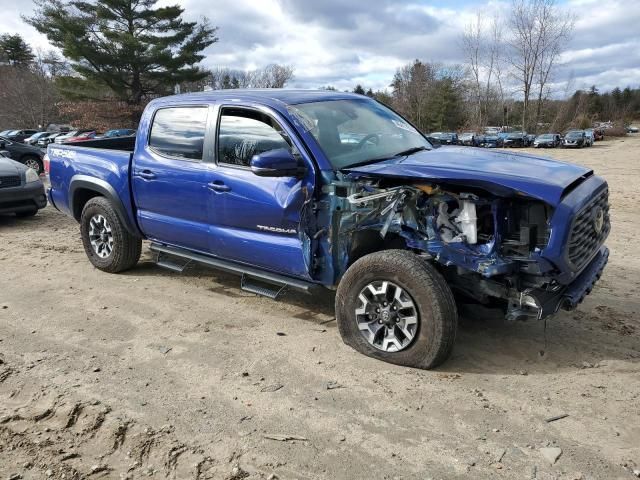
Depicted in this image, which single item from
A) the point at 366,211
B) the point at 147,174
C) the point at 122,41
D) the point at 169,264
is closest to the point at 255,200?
the point at 366,211

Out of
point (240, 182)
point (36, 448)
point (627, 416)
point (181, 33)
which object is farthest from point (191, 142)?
point (181, 33)

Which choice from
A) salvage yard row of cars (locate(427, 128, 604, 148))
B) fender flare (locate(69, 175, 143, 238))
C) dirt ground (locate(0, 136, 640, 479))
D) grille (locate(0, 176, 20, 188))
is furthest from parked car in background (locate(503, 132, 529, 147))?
A: fender flare (locate(69, 175, 143, 238))

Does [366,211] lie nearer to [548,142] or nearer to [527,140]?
[548,142]

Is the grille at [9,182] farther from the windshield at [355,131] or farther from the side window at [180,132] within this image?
the windshield at [355,131]

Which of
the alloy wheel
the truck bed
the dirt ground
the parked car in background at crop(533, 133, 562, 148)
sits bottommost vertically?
Answer: the dirt ground

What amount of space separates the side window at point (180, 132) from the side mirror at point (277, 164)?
3.68 ft

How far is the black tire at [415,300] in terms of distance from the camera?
11.5 ft

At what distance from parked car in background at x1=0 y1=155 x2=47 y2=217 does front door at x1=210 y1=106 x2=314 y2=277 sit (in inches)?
227

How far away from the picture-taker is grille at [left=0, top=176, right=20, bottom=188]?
869 cm

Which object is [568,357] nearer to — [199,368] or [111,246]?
[199,368]

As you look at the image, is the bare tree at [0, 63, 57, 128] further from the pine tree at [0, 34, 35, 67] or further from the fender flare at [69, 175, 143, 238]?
the fender flare at [69, 175, 143, 238]

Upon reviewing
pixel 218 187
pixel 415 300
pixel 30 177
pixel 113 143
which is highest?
pixel 113 143

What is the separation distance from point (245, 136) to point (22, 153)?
14.7 metres

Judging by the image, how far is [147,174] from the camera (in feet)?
17.0
